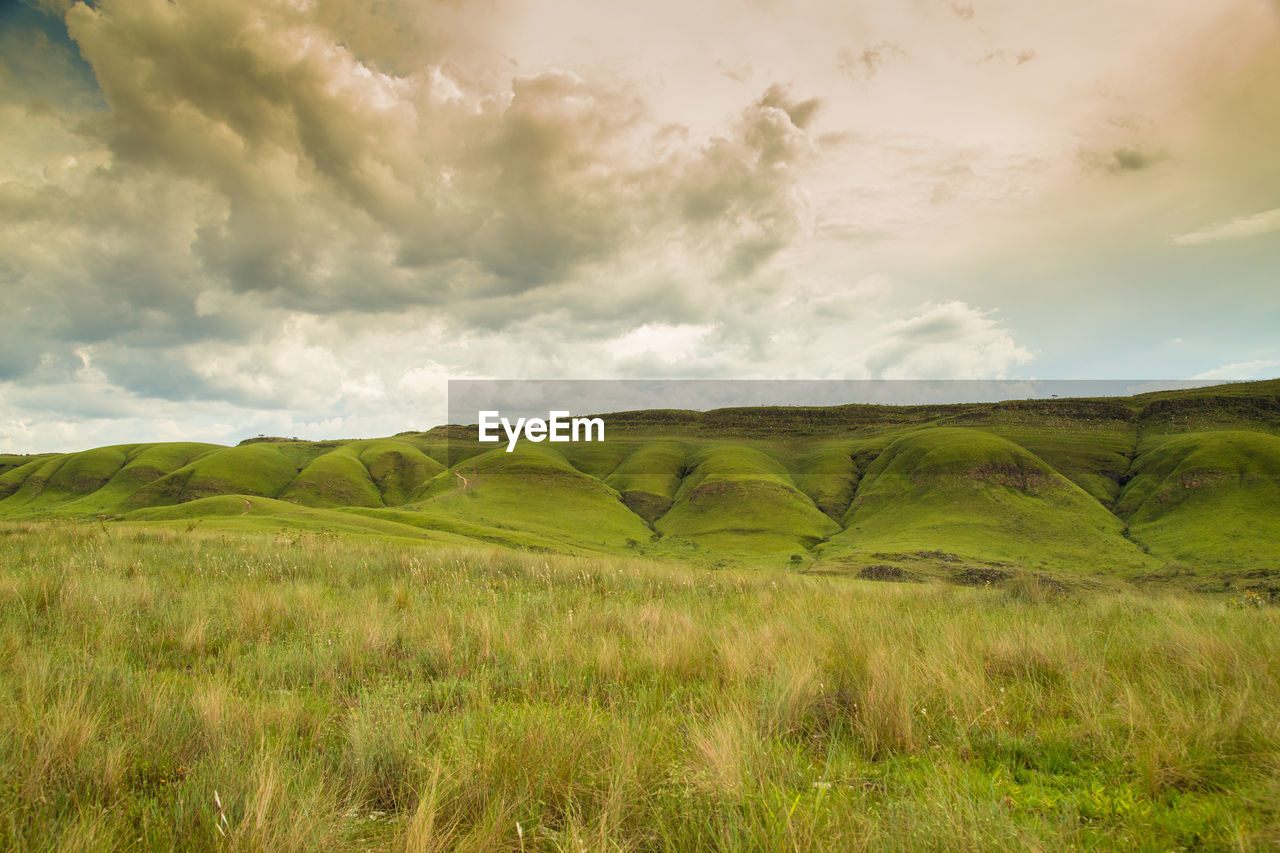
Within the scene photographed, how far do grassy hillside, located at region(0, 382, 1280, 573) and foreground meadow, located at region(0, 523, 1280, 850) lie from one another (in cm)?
3220

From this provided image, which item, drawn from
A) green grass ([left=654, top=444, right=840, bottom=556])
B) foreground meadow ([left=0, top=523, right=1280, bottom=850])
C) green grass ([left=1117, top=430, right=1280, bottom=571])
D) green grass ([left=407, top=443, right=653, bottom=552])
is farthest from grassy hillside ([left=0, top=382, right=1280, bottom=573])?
foreground meadow ([left=0, top=523, right=1280, bottom=850])

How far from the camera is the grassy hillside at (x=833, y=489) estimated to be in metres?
59.1

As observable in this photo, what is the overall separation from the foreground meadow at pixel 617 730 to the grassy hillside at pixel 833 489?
3220 cm

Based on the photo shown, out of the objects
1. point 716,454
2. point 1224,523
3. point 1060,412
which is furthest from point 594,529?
point 1060,412

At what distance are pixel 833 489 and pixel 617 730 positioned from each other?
100m

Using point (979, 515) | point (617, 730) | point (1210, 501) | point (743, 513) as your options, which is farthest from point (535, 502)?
point (1210, 501)

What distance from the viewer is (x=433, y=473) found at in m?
129

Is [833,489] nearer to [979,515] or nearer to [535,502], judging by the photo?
[979,515]

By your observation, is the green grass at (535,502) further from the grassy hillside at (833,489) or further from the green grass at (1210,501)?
the green grass at (1210,501)

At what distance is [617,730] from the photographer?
145 inches

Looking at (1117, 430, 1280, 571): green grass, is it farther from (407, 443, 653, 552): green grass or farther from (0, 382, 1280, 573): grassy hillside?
(407, 443, 653, 552): green grass

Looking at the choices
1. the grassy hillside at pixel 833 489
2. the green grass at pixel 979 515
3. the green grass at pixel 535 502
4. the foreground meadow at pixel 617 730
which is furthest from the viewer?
the green grass at pixel 535 502

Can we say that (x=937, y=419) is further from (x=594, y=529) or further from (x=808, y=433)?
(x=594, y=529)

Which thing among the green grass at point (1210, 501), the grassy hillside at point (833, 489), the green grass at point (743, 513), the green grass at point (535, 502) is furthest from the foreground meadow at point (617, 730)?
the green grass at point (1210, 501)
